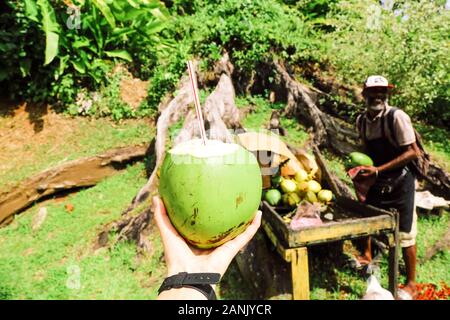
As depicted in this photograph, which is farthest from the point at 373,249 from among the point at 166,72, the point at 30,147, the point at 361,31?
the point at 30,147

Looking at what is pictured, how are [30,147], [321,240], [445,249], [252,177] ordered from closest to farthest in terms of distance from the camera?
[252,177] < [321,240] < [445,249] < [30,147]

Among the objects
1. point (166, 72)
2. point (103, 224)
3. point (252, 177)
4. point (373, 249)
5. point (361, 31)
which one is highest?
point (361, 31)

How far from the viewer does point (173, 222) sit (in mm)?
1556

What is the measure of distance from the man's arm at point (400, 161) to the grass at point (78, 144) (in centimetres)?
369

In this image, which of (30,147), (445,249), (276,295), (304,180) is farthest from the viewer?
(30,147)

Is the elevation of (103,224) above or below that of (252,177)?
below

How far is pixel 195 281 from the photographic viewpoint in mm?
1397

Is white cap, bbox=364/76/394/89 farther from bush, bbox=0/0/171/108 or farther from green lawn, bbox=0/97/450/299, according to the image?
bush, bbox=0/0/171/108

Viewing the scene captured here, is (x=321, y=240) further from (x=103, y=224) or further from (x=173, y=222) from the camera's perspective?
(x=103, y=224)

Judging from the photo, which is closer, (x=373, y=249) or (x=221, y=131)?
(x=373, y=249)

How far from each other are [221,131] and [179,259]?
9.73 ft

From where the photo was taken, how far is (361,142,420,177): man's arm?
2725 millimetres

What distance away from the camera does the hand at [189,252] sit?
152 centimetres

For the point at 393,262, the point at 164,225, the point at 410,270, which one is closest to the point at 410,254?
the point at 410,270
